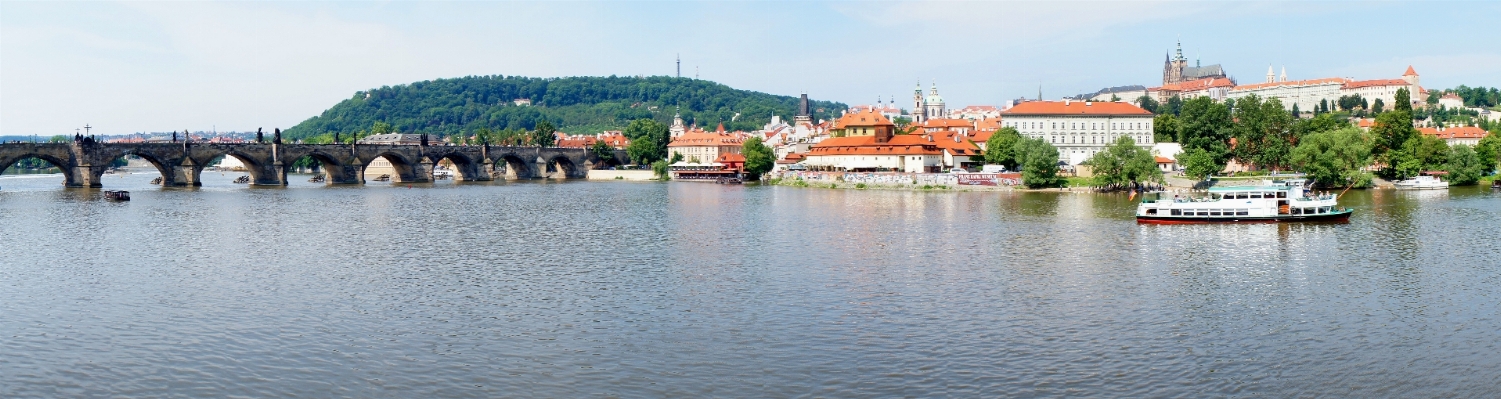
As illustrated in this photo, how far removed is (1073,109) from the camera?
10131 centimetres

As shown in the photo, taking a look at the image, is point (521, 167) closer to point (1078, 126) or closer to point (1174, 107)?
point (1078, 126)

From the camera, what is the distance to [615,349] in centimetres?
2053

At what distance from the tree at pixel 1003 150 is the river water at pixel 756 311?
143 ft

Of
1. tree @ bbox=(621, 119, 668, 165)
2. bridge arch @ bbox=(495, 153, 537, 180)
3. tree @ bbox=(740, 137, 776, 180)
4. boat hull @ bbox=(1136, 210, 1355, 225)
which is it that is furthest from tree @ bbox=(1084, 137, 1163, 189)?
bridge arch @ bbox=(495, 153, 537, 180)

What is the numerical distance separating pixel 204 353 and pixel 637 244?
20297 mm

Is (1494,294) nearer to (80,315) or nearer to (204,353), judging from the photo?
(204,353)

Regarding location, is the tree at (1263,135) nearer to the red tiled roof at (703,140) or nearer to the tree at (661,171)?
the tree at (661,171)

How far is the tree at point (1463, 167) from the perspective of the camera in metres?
81.6

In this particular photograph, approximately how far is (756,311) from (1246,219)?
1223 inches

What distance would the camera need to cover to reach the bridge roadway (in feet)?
281

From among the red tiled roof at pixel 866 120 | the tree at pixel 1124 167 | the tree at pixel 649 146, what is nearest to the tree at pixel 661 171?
the tree at pixel 649 146

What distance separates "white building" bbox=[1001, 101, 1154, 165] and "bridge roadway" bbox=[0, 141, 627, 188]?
184 feet

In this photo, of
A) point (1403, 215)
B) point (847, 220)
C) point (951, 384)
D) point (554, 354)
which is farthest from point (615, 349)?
point (1403, 215)

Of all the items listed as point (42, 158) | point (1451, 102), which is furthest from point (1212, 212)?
point (1451, 102)
